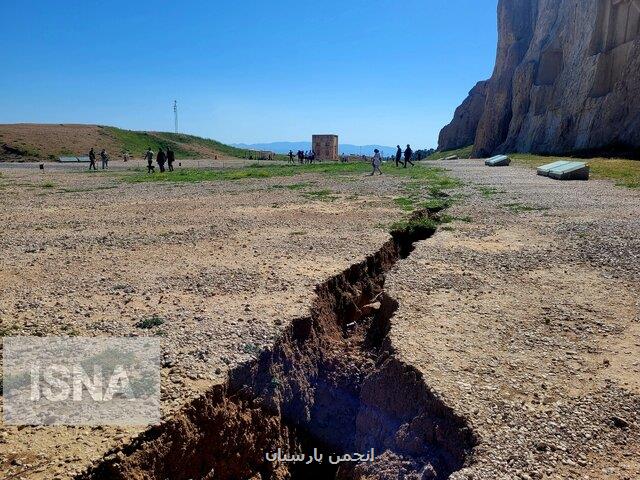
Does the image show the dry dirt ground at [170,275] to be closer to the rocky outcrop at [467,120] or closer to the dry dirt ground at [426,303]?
the dry dirt ground at [426,303]

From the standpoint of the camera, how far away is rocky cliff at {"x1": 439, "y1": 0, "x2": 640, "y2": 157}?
3556 centimetres

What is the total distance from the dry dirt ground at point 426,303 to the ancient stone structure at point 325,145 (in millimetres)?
53389

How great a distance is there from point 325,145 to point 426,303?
62.3m

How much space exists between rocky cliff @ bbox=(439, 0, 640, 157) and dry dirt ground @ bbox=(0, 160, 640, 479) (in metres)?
25.1

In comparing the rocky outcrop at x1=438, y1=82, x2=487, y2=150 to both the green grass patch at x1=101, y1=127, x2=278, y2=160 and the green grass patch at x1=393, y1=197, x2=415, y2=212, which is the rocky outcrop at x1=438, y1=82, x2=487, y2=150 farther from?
the green grass patch at x1=393, y1=197, x2=415, y2=212

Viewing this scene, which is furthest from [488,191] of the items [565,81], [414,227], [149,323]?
[565,81]

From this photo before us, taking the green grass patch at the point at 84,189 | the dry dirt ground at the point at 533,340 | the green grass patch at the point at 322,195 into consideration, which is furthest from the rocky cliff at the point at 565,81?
the green grass patch at the point at 84,189

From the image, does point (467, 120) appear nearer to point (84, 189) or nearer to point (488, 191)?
point (488, 191)

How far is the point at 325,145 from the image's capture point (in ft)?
224

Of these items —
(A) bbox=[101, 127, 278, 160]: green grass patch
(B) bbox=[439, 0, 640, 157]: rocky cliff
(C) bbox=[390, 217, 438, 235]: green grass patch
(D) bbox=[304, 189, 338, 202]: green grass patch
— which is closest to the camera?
(C) bbox=[390, 217, 438, 235]: green grass patch

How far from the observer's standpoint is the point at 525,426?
4453mm

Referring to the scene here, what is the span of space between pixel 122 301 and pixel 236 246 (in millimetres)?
3940

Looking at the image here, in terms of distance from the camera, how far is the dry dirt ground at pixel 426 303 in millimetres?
4320

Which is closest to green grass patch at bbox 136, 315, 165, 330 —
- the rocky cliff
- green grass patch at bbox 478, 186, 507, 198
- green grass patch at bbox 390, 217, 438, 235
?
green grass patch at bbox 390, 217, 438, 235
